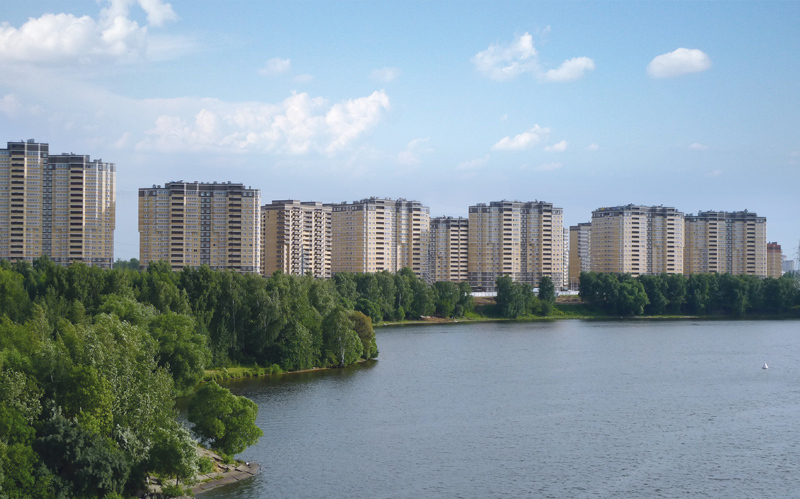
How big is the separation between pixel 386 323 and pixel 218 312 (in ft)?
139

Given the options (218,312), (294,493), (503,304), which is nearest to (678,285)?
(503,304)

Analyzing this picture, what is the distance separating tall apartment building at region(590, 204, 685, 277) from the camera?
13625cm

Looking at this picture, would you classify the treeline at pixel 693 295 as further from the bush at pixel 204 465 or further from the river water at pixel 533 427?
the bush at pixel 204 465

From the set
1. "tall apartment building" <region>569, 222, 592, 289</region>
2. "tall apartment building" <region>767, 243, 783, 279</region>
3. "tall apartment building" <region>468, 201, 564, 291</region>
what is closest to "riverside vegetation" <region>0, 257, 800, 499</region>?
"tall apartment building" <region>468, 201, 564, 291</region>

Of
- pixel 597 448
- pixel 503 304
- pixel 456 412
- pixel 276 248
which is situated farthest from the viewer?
pixel 276 248

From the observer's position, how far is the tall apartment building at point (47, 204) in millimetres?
85875

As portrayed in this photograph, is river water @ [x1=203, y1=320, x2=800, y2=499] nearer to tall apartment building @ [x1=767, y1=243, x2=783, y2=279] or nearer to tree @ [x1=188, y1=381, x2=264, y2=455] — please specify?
tree @ [x1=188, y1=381, x2=264, y2=455]

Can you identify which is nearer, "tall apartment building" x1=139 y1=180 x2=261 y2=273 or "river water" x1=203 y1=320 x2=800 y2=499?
"river water" x1=203 y1=320 x2=800 y2=499

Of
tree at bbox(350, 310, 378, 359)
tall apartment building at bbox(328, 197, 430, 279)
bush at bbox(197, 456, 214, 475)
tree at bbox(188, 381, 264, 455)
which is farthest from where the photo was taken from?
tall apartment building at bbox(328, 197, 430, 279)

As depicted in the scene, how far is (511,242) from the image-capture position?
126 m

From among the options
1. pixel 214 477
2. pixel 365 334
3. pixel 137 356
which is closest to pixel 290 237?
pixel 365 334

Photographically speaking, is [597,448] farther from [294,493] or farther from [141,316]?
[141,316]

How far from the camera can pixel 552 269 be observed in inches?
5074

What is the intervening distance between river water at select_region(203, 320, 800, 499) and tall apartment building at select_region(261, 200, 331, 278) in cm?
5841
